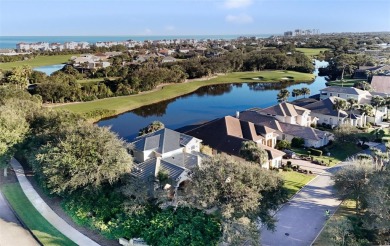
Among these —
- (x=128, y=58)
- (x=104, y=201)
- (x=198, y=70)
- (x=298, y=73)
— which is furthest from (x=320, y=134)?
(x=128, y=58)

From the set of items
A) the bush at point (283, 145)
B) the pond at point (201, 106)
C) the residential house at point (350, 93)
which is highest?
the residential house at point (350, 93)

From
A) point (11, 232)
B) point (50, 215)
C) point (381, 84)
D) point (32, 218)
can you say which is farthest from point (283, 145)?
point (381, 84)

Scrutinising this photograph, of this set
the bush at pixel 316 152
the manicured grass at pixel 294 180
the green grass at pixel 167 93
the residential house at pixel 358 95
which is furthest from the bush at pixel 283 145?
the green grass at pixel 167 93

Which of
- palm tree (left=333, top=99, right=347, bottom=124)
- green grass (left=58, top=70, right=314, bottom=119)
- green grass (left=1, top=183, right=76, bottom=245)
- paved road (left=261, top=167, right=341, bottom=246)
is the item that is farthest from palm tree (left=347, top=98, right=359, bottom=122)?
green grass (left=1, top=183, right=76, bottom=245)

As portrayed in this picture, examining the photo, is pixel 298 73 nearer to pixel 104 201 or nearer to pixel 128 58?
pixel 128 58

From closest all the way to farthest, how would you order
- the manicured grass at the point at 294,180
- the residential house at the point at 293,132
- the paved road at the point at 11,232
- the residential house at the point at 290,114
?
1. the paved road at the point at 11,232
2. the manicured grass at the point at 294,180
3. the residential house at the point at 293,132
4. the residential house at the point at 290,114

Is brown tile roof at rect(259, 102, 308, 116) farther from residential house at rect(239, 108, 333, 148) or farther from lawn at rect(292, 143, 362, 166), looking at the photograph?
lawn at rect(292, 143, 362, 166)

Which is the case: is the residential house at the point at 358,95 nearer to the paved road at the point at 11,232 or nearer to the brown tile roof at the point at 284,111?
the brown tile roof at the point at 284,111
